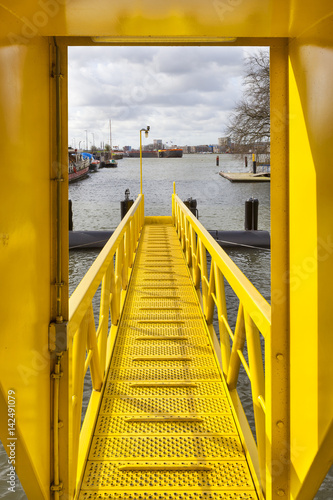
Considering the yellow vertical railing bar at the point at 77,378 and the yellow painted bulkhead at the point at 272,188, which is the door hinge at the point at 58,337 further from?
the yellow vertical railing bar at the point at 77,378

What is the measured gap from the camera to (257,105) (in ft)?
98.6

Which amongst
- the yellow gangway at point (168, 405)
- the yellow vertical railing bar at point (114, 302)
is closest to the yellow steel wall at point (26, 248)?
the yellow gangway at point (168, 405)

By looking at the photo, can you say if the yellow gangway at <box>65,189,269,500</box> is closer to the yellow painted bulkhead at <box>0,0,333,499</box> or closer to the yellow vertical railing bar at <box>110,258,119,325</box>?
the yellow vertical railing bar at <box>110,258,119,325</box>

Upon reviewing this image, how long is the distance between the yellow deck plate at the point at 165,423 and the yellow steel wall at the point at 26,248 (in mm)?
541

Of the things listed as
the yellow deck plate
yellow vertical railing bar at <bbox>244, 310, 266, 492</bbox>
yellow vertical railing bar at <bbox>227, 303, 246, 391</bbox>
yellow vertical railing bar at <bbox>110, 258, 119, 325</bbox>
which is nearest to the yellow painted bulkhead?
yellow vertical railing bar at <bbox>244, 310, 266, 492</bbox>

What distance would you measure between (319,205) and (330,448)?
0.90 meters

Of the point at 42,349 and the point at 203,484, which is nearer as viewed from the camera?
the point at 42,349

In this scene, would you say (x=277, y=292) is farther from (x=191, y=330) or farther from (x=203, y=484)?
(x=191, y=330)

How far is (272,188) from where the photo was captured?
206 cm

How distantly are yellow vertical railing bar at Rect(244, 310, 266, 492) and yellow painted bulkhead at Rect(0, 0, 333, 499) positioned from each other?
0.22m

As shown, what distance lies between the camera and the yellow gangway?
2400mm

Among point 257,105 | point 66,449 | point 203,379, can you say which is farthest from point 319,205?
point 257,105

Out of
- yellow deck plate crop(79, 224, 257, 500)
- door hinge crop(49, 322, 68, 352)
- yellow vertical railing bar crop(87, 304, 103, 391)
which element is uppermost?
door hinge crop(49, 322, 68, 352)

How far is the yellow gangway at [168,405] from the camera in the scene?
240cm
